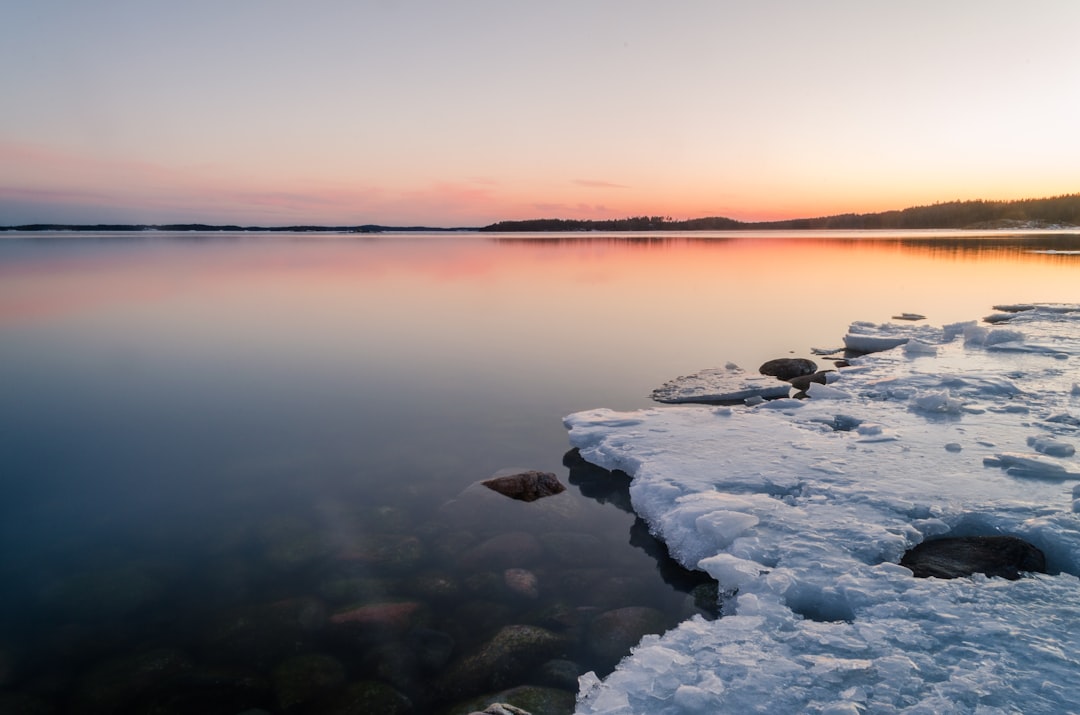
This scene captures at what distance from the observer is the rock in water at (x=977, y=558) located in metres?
4.93

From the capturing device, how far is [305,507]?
25.0 feet

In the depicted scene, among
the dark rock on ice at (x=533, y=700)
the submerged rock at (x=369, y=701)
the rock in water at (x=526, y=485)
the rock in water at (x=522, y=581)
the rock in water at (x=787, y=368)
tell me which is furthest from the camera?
the rock in water at (x=787, y=368)

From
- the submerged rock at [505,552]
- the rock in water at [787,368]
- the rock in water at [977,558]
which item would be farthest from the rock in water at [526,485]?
the rock in water at [787,368]

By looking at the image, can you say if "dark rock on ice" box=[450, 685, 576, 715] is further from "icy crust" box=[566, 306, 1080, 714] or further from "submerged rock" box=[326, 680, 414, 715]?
"submerged rock" box=[326, 680, 414, 715]

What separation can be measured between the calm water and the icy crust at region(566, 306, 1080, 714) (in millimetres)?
824

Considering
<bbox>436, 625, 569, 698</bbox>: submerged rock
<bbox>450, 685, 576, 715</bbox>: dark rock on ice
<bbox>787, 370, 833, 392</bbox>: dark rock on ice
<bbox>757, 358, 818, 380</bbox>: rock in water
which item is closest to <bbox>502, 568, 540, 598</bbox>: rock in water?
<bbox>436, 625, 569, 698</bbox>: submerged rock

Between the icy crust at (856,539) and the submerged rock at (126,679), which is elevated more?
the icy crust at (856,539)

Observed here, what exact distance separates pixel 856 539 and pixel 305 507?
6.63 meters

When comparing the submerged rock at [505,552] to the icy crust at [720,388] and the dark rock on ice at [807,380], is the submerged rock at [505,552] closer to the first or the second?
the icy crust at [720,388]

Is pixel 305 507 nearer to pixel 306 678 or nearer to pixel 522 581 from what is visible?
pixel 306 678

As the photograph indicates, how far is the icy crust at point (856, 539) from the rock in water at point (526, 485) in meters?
1.02

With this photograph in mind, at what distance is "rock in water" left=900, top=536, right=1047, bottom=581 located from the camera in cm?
493

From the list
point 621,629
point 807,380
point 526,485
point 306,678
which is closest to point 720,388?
point 807,380

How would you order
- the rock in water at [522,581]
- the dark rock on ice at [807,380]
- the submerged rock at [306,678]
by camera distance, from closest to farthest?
the submerged rock at [306,678] < the rock in water at [522,581] < the dark rock on ice at [807,380]
